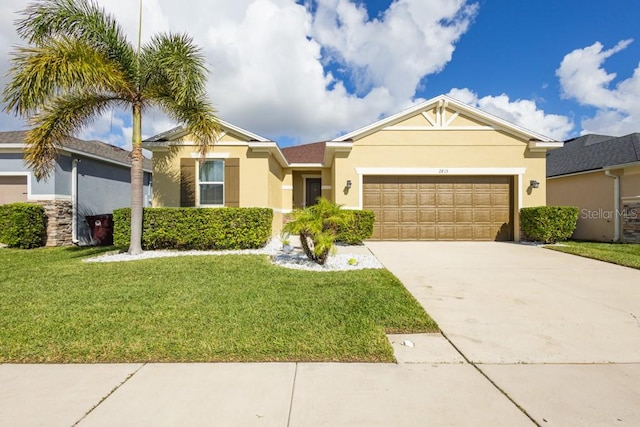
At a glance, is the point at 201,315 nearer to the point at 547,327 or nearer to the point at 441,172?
the point at 547,327

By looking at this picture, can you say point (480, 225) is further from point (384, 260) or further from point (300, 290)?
point (300, 290)

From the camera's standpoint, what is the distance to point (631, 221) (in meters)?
11.8

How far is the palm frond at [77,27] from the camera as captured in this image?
23.2ft

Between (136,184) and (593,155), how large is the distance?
18.7 metres

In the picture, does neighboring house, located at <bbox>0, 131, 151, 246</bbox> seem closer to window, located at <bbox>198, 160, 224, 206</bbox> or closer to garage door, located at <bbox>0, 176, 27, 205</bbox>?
garage door, located at <bbox>0, 176, 27, 205</bbox>

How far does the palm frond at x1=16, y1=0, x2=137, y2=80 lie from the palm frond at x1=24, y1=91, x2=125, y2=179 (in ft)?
3.95

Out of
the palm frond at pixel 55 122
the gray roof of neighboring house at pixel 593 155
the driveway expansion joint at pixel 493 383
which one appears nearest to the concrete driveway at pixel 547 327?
the driveway expansion joint at pixel 493 383

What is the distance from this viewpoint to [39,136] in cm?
782

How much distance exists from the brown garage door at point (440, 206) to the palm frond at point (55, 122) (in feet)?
28.9

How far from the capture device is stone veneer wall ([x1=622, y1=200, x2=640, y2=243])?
11.6 meters

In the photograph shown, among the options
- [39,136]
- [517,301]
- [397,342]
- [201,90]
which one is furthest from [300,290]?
[39,136]

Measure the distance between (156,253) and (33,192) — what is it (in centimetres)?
643

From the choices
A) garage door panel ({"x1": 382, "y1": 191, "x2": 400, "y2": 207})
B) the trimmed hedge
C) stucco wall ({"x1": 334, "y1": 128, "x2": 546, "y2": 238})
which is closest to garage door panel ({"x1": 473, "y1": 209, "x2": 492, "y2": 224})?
stucco wall ({"x1": 334, "y1": 128, "x2": 546, "y2": 238})

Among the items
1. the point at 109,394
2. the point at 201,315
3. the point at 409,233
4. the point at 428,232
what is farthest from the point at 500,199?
the point at 109,394
